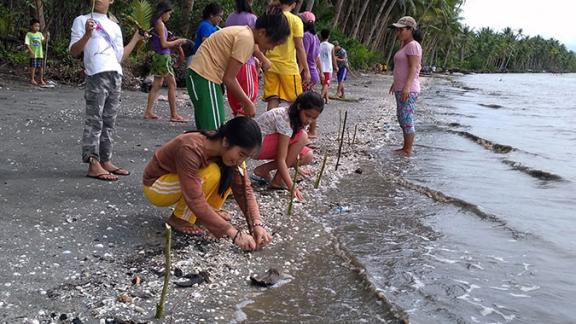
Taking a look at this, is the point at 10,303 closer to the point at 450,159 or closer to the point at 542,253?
the point at 542,253

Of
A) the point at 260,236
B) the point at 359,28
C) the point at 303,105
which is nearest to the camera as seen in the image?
the point at 260,236

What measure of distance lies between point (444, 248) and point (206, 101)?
85.6 inches

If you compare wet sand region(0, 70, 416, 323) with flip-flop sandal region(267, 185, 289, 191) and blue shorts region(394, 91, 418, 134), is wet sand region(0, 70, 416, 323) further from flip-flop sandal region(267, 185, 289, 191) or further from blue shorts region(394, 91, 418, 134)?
blue shorts region(394, 91, 418, 134)

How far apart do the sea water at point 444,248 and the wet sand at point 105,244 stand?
21 centimetres

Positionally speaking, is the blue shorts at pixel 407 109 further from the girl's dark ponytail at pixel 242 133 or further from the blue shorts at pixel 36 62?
the blue shorts at pixel 36 62

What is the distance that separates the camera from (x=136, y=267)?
3.09 meters

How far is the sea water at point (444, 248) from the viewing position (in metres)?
3.10

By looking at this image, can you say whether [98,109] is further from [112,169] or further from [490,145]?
[490,145]

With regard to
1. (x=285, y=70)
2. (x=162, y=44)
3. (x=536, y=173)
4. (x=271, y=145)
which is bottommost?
(x=536, y=173)

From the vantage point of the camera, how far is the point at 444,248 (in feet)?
13.6

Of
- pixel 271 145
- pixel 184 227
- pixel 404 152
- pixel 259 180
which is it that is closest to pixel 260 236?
pixel 184 227

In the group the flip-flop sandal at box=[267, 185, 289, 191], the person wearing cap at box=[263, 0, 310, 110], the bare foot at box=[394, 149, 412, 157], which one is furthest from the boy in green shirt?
the flip-flop sandal at box=[267, 185, 289, 191]

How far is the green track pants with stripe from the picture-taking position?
420 centimetres

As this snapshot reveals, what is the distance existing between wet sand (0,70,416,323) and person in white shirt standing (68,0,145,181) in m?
0.31
